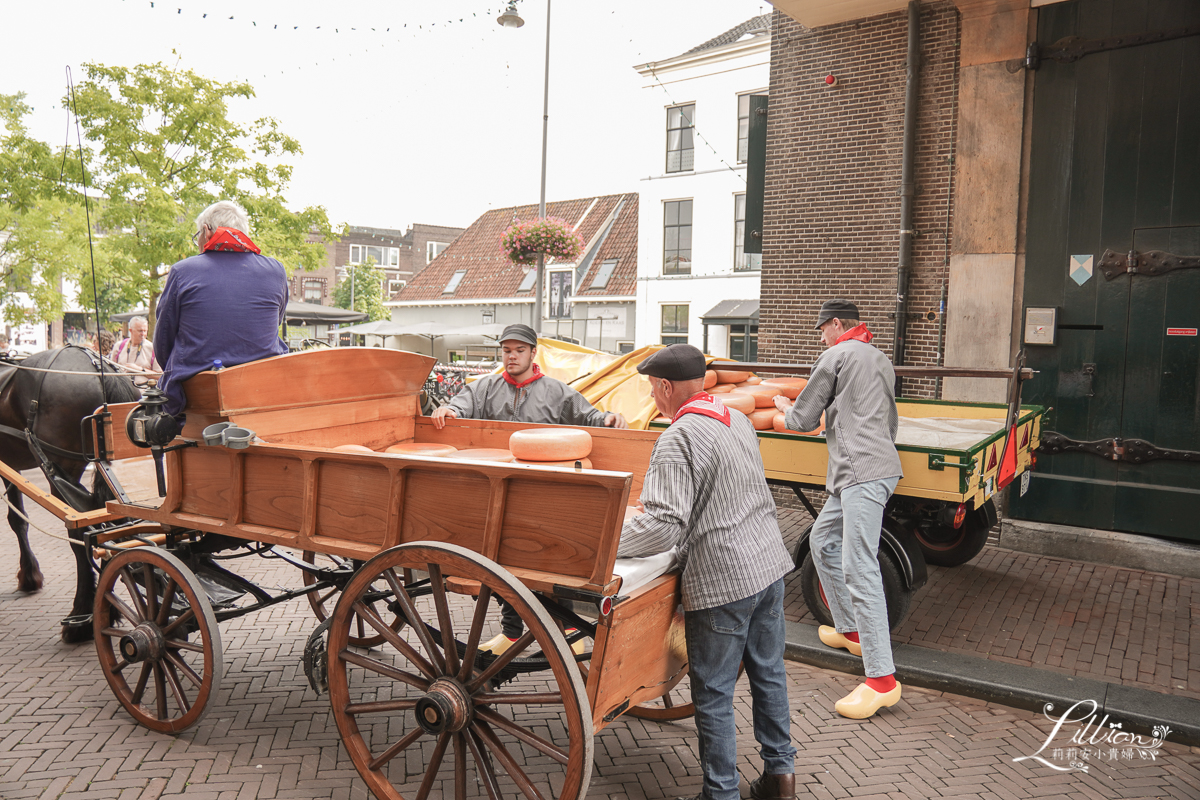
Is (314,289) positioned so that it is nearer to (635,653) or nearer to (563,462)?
(563,462)

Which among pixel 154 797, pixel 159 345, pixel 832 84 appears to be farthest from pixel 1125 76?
pixel 154 797

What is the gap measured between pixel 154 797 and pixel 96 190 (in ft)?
49.9

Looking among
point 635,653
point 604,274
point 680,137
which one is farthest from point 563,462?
point 604,274

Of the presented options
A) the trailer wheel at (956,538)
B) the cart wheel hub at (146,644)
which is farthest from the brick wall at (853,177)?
the cart wheel hub at (146,644)

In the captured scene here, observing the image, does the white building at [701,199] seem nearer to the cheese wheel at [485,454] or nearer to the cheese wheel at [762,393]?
the cheese wheel at [762,393]

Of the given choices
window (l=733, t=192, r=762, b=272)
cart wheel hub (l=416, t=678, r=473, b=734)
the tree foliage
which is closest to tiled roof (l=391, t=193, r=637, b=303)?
window (l=733, t=192, r=762, b=272)

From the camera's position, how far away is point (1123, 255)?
22.9 feet

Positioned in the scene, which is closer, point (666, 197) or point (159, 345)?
point (159, 345)

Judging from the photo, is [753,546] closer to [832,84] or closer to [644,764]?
[644,764]

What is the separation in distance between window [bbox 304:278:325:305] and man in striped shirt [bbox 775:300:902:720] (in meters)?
55.2

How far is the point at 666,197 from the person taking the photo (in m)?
28.0

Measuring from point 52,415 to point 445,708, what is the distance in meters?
4.57

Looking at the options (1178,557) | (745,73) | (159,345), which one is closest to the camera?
(159,345)

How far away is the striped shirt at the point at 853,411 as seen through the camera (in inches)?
165
